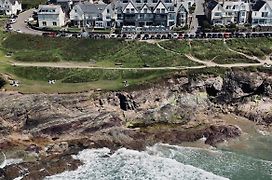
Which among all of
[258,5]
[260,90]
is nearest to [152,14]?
[258,5]

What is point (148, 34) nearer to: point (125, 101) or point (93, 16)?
point (93, 16)

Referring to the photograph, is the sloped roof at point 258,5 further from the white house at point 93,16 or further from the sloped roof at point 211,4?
the white house at point 93,16

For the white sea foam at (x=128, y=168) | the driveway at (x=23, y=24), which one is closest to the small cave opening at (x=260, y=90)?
the white sea foam at (x=128, y=168)

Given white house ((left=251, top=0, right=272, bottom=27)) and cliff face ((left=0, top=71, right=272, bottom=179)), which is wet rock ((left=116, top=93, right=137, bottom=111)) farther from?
white house ((left=251, top=0, right=272, bottom=27))

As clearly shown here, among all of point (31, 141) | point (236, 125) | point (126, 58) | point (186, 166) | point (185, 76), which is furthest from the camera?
point (126, 58)

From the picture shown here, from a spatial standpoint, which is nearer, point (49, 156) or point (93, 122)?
point (49, 156)

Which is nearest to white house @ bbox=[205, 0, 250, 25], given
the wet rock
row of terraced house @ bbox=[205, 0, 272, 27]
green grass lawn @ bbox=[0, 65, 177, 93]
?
row of terraced house @ bbox=[205, 0, 272, 27]

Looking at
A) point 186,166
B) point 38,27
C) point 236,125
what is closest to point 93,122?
point 186,166

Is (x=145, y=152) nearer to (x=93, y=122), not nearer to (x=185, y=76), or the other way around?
(x=93, y=122)
